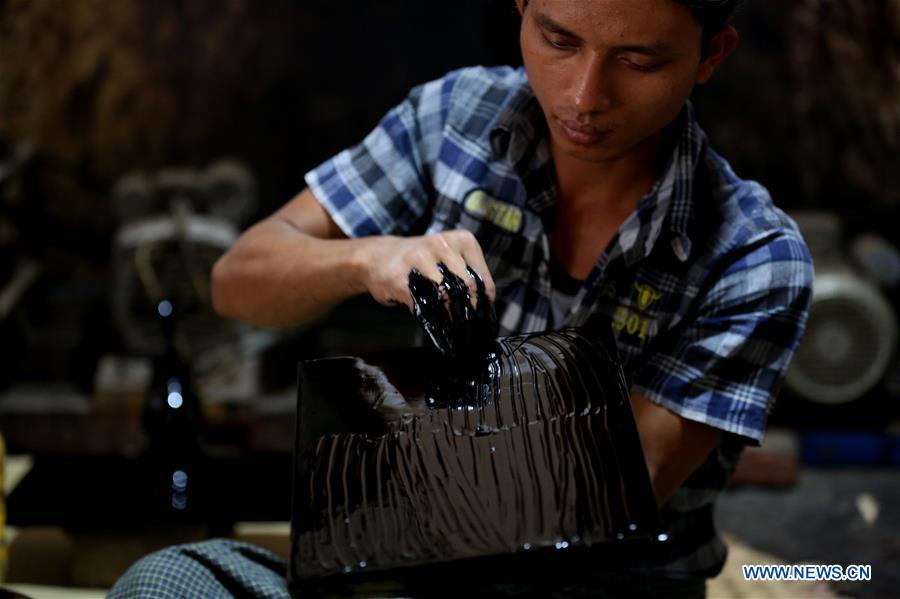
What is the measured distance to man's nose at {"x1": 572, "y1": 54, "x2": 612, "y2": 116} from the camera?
1.17 metres

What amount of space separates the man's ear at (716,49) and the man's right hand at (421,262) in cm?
36

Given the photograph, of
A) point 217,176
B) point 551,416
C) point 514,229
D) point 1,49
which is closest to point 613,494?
point 551,416

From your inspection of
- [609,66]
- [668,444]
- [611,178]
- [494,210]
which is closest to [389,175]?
[494,210]

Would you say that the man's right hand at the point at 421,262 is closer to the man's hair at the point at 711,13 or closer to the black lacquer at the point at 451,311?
the black lacquer at the point at 451,311

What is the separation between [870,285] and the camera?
298cm

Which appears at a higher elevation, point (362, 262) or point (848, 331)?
point (362, 262)

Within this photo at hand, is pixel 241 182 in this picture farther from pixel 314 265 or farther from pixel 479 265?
pixel 479 265

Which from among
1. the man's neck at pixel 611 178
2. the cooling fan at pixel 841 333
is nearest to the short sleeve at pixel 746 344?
the man's neck at pixel 611 178

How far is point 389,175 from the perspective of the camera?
1496 mm

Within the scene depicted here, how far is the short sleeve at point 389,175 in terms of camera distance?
4.87 feet

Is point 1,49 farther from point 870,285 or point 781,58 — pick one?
point 870,285

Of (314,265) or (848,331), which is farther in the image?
(848,331)

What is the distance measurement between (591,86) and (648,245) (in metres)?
0.26

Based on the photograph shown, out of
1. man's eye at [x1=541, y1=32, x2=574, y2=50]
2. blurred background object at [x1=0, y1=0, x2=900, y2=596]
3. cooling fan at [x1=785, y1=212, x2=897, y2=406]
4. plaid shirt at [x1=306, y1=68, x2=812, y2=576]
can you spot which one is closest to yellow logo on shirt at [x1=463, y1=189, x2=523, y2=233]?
plaid shirt at [x1=306, y1=68, x2=812, y2=576]
